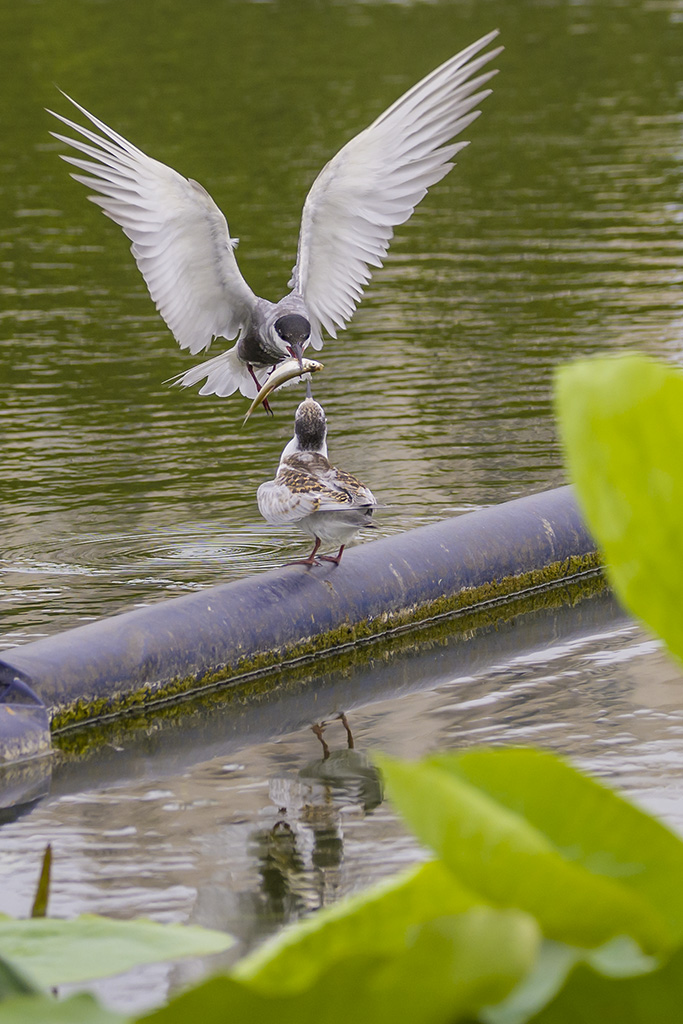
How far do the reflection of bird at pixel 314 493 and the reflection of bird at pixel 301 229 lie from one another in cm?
81

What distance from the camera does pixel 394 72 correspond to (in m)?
29.5

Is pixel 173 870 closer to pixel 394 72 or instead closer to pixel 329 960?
pixel 329 960

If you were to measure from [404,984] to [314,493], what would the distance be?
5.34 m

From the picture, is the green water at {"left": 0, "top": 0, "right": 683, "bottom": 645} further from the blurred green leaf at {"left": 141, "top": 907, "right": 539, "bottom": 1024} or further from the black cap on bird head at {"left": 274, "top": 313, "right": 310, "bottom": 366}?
the blurred green leaf at {"left": 141, "top": 907, "right": 539, "bottom": 1024}

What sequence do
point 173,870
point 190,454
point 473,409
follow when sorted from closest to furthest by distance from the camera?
point 173,870 → point 190,454 → point 473,409

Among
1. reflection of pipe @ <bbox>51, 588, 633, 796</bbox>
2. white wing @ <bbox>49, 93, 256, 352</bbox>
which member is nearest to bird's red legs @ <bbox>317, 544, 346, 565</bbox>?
reflection of pipe @ <bbox>51, 588, 633, 796</bbox>

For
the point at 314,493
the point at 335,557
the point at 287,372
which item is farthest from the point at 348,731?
the point at 287,372

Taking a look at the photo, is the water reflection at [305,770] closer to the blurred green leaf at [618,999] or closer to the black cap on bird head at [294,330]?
the black cap on bird head at [294,330]

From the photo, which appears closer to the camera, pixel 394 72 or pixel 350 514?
pixel 350 514

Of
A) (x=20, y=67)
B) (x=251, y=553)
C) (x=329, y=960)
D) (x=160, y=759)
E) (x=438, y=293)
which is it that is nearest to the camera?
(x=329, y=960)

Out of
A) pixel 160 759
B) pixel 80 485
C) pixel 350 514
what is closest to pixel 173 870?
pixel 160 759

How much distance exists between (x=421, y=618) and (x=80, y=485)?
2.95 metres

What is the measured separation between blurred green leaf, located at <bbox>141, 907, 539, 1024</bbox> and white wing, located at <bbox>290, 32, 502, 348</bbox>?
258 inches

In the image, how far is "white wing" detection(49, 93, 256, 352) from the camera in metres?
6.80
